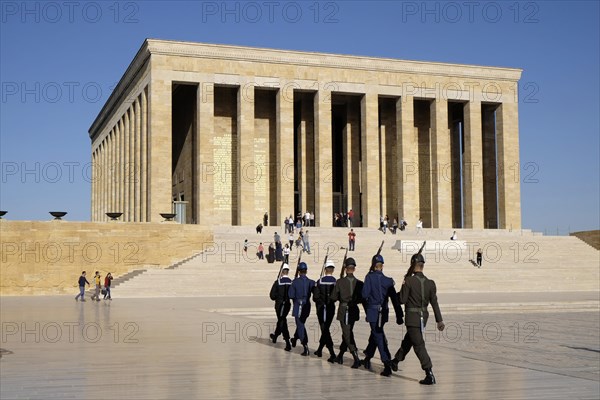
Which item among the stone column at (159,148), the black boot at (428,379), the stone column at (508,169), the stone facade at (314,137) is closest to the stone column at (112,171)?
the stone facade at (314,137)

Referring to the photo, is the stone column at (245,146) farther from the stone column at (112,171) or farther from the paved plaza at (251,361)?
the paved plaza at (251,361)

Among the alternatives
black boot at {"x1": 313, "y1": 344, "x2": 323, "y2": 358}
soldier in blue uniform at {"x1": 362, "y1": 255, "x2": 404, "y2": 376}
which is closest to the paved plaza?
black boot at {"x1": 313, "y1": 344, "x2": 323, "y2": 358}

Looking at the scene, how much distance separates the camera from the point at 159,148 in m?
42.8

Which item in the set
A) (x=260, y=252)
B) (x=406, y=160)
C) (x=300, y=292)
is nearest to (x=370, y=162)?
(x=406, y=160)

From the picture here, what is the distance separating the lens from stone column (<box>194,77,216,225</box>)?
43.1 metres

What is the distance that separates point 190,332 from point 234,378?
5.89m

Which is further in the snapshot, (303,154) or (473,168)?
(303,154)

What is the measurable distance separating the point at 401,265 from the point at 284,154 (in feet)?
41.1

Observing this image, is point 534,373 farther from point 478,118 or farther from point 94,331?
point 478,118

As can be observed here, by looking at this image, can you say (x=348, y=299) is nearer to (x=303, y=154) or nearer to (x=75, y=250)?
(x=75, y=250)

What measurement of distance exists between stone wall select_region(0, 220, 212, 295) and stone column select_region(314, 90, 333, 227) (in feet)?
34.3

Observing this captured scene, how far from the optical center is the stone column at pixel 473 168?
48.2m

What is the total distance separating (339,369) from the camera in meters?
10.0

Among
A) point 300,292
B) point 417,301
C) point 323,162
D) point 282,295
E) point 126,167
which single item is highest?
point 126,167
